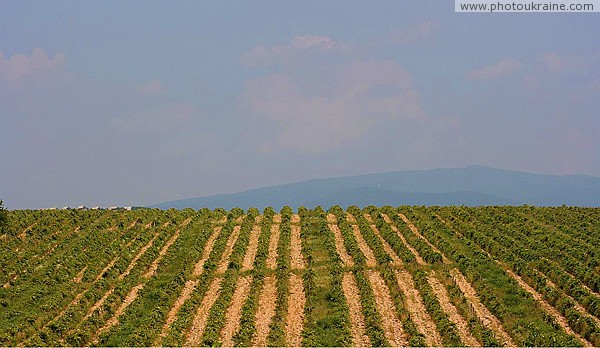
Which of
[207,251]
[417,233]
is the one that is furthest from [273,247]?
[417,233]

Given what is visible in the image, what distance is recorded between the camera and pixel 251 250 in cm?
4369

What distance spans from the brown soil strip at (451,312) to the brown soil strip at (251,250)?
13087 mm

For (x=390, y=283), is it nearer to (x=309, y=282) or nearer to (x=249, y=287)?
(x=309, y=282)

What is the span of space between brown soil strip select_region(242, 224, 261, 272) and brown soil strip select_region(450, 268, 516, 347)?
1465cm

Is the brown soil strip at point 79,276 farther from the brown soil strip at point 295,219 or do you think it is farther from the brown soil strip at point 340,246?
the brown soil strip at point 295,219

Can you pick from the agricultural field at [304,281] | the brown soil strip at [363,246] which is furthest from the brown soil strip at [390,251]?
the brown soil strip at [363,246]

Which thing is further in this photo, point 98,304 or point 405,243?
point 405,243

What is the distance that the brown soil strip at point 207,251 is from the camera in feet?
126

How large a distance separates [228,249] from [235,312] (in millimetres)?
14082

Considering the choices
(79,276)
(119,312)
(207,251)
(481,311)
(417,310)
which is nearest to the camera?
(481,311)

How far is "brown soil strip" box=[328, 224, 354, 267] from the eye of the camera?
131ft

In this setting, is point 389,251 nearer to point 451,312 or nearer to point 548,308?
point 451,312

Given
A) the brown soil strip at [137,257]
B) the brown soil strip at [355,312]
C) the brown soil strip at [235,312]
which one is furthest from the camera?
the brown soil strip at [137,257]

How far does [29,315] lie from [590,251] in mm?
39007
